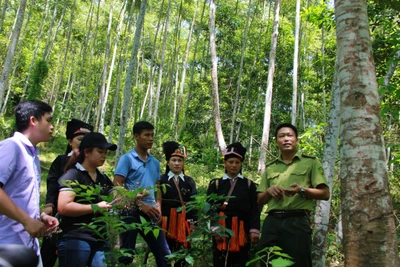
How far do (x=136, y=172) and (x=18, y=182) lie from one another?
4.32ft

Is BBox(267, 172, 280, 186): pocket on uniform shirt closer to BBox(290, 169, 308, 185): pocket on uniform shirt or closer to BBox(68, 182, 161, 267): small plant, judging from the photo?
BBox(290, 169, 308, 185): pocket on uniform shirt

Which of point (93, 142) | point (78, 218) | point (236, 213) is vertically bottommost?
point (78, 218)

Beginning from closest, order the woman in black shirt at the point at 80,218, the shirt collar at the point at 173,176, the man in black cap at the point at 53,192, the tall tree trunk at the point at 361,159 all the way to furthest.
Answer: the tall tree trunk at the point at 361,159 → the woman in black shirt at the point at 80,218 → the man in black cap at the point at 53,192 → the shirt collar at the point at 173,176

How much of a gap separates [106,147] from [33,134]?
1.89 ft

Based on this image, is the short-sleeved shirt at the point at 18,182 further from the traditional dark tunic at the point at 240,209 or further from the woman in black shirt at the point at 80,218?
the traditional dark tunic at the point at 240,209

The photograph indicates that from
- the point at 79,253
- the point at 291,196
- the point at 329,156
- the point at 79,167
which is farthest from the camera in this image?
the point at 329,156

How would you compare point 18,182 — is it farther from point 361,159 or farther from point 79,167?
point 361,159

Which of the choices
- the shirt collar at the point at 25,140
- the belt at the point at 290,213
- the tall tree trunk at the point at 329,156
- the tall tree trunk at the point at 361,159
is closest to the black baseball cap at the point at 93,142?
the shirt collar at the point at 25,140

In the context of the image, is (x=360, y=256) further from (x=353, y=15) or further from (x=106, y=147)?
(x=106, y=147)

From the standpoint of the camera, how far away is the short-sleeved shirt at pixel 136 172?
9.32 ft

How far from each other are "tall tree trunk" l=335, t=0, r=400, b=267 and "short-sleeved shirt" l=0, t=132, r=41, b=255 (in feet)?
5.11

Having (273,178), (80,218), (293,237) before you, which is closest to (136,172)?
(80,218)

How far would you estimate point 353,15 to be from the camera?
1782 mm

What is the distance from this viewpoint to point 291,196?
2352 mm
